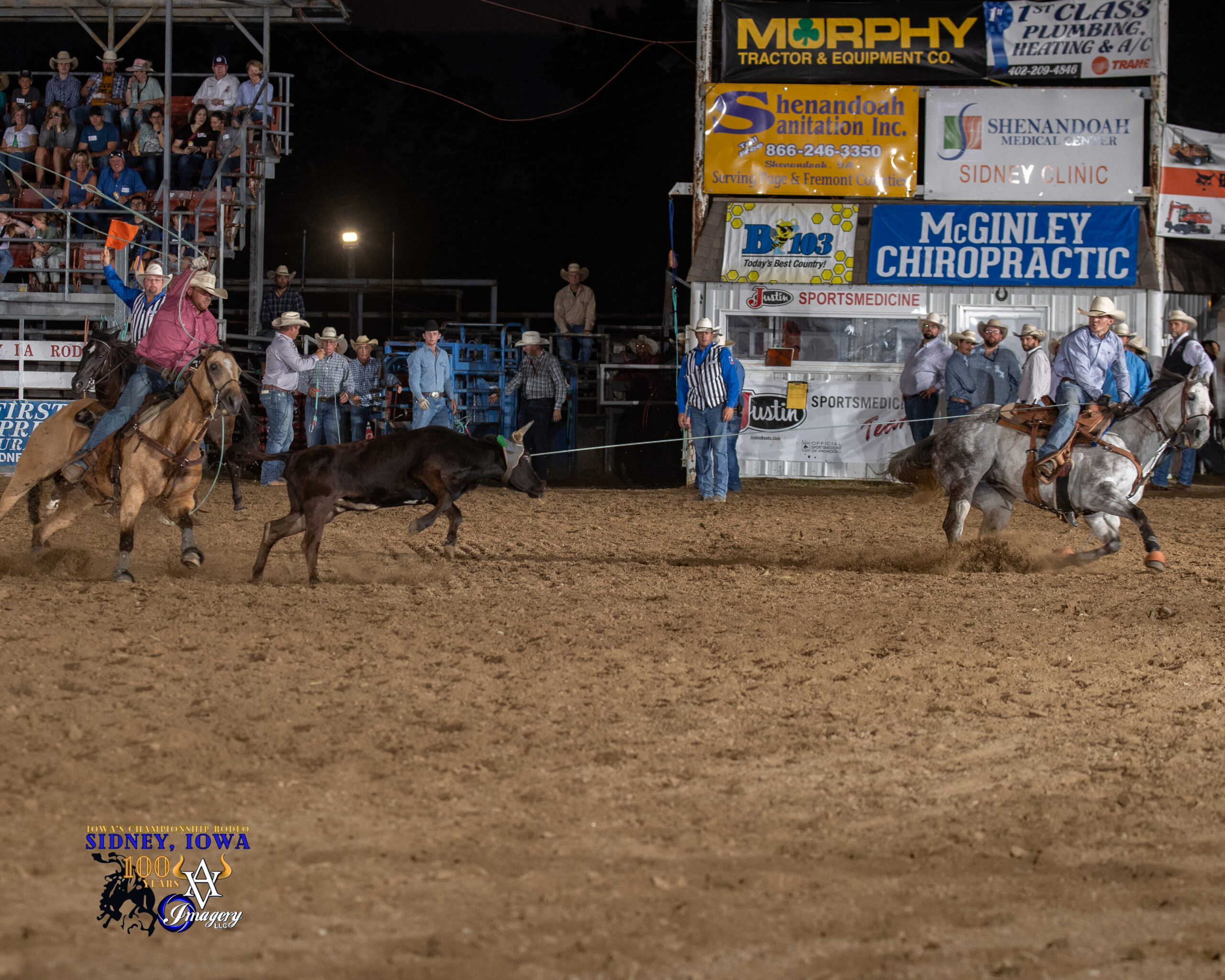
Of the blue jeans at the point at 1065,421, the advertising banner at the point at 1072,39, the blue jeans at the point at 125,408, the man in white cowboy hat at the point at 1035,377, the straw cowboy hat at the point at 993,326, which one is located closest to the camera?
the blue jeans at the point at 125,408

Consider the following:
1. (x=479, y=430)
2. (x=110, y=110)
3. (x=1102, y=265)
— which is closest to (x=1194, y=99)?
(x=1102, y=265)

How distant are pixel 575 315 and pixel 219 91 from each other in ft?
19.2

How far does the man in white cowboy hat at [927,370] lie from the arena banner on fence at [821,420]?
117 centimetres

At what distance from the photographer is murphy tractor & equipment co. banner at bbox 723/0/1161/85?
47.9ft

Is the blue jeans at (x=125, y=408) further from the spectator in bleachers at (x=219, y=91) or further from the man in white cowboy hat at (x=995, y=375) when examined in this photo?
Answer: the spectator in bleachers at (x=219, y=91)

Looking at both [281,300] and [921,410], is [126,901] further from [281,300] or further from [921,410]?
[281,300]

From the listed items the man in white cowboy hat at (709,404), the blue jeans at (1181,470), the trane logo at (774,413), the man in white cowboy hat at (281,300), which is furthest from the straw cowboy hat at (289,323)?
the blue jeans at (1181,470)

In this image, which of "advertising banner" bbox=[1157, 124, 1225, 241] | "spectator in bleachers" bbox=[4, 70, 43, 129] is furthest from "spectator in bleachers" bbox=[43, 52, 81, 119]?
"advertising banner" bbox=[1157, 124, 1225, 241]

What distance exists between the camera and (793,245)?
14945mm

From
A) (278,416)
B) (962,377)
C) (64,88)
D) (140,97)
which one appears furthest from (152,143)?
(962,377)

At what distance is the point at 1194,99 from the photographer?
24.2m

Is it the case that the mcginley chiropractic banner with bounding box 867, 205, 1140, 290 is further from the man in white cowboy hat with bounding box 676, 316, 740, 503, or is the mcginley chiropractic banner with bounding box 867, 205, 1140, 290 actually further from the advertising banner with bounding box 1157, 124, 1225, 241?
the man in white cowboy hat with bounding box 676, 316, 740, 503

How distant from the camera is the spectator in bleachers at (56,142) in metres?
16.3

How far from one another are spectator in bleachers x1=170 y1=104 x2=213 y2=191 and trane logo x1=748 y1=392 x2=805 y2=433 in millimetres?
8243
